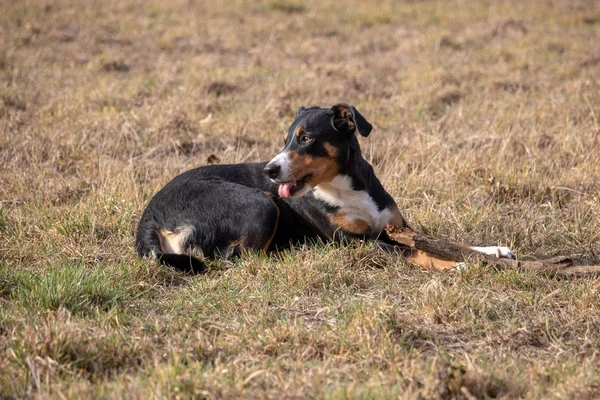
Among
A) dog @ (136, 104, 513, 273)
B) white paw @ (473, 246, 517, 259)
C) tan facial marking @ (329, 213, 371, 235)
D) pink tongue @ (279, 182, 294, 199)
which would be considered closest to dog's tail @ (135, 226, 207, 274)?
dog @ (136, 104, 513, 273)

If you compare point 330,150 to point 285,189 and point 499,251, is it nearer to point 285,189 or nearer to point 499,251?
point 285,189

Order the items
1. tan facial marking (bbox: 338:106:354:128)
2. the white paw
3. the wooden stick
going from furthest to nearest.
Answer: tan facial marking (bbox: 338:106:354:128) < the white paw < the wooden stick

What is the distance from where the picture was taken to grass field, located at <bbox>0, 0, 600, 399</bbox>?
3.33 meters

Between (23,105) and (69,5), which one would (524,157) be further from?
(69,5)

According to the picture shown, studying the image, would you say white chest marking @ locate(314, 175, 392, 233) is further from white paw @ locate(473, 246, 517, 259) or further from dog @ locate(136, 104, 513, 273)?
white paw @ locate(473, 246, 517, 259)

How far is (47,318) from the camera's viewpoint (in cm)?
367

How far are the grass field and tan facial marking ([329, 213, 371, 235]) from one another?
0.26 metres

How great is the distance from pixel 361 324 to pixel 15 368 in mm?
1661

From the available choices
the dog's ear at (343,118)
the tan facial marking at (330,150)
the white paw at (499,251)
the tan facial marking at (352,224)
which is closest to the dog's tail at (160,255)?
the tan facial marking at (352,224)

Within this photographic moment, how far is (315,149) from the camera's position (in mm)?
4895

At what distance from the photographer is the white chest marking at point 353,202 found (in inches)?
200

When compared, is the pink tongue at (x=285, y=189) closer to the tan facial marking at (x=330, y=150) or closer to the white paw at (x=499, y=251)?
the tan facial marking at (x=330, y=150)

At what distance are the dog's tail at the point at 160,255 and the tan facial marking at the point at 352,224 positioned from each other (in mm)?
1002

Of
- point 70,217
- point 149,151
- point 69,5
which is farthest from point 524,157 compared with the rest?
point 69,5
